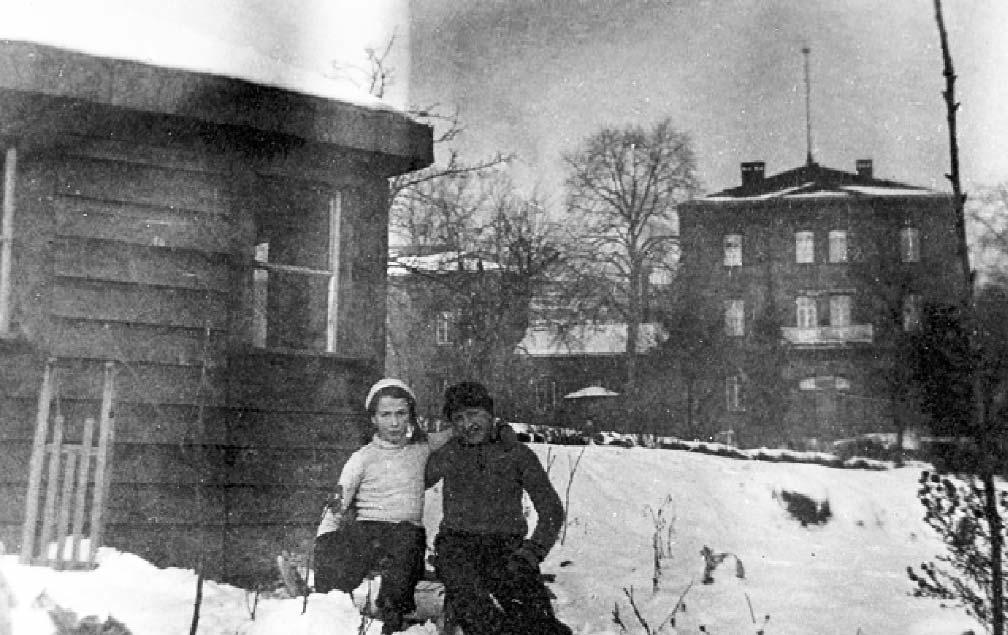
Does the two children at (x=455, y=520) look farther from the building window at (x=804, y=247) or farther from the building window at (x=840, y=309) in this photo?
the building window at (x=840, y=309)

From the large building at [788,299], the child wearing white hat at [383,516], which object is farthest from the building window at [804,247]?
the child wearing white hat at [383,516]

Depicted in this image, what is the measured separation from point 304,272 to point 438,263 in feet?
26.1

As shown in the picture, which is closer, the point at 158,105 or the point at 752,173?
the point at 158,105

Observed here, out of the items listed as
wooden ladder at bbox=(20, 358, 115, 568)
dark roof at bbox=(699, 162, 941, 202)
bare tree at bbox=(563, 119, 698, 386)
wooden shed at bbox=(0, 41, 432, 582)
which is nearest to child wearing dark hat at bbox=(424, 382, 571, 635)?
wooden shed at bbox=(0, 41, 432, 582)

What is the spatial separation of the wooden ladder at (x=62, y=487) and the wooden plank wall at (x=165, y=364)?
350mm

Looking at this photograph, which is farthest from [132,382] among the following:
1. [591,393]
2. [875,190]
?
[591,393]

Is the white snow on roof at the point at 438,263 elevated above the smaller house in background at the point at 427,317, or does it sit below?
above

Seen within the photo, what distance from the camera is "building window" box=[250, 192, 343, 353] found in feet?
20.1

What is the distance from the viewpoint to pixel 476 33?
8.15 m

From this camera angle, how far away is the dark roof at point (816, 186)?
16.8 m

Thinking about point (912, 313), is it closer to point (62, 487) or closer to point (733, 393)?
point (62, 487)

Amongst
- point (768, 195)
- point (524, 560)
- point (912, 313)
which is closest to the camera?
point (524, 560)

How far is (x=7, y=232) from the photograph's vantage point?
5.14m

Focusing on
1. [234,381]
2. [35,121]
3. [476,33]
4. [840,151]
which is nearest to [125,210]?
[35,121]
